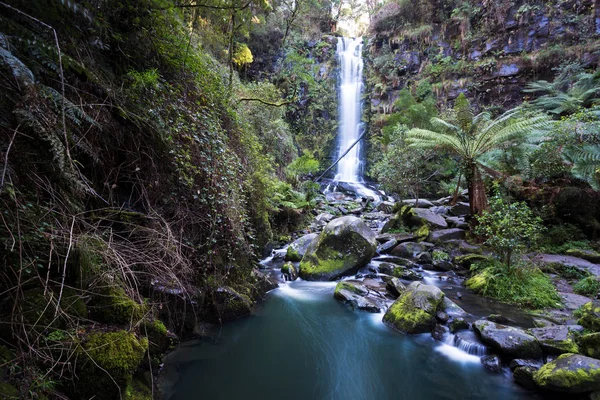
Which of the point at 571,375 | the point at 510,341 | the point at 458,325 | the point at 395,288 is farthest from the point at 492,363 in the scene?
the point at 395,288

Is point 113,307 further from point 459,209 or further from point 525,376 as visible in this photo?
point 459,209

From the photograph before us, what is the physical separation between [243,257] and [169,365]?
164cm

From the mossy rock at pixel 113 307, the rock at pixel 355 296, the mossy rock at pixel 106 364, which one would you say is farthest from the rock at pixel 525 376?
the mossy rock at pixel 113 307

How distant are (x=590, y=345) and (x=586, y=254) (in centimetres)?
417

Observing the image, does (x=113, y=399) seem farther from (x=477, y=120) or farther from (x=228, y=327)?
(x=477, y=120)

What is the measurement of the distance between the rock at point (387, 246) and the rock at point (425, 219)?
145 centimetres

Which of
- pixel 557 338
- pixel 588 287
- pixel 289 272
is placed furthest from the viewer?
pixel 289 272

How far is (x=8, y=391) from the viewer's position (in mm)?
1472

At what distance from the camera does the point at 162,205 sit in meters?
3.31

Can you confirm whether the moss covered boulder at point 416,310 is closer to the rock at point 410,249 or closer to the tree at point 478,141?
the rock at point 410,249

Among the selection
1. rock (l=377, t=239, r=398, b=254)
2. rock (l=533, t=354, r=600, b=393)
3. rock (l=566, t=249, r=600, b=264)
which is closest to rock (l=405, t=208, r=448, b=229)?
rock (l=377, t=239, r=398, b=254)

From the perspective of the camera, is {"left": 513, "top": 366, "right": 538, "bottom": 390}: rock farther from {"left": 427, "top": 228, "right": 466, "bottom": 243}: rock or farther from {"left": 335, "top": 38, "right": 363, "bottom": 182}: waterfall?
{"left": 335, "top": 38, "right": 363, "bottom": 182}: waterfall

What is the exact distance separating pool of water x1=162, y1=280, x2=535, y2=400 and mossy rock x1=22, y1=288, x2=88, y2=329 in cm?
138

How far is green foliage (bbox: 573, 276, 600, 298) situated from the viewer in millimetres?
5004
